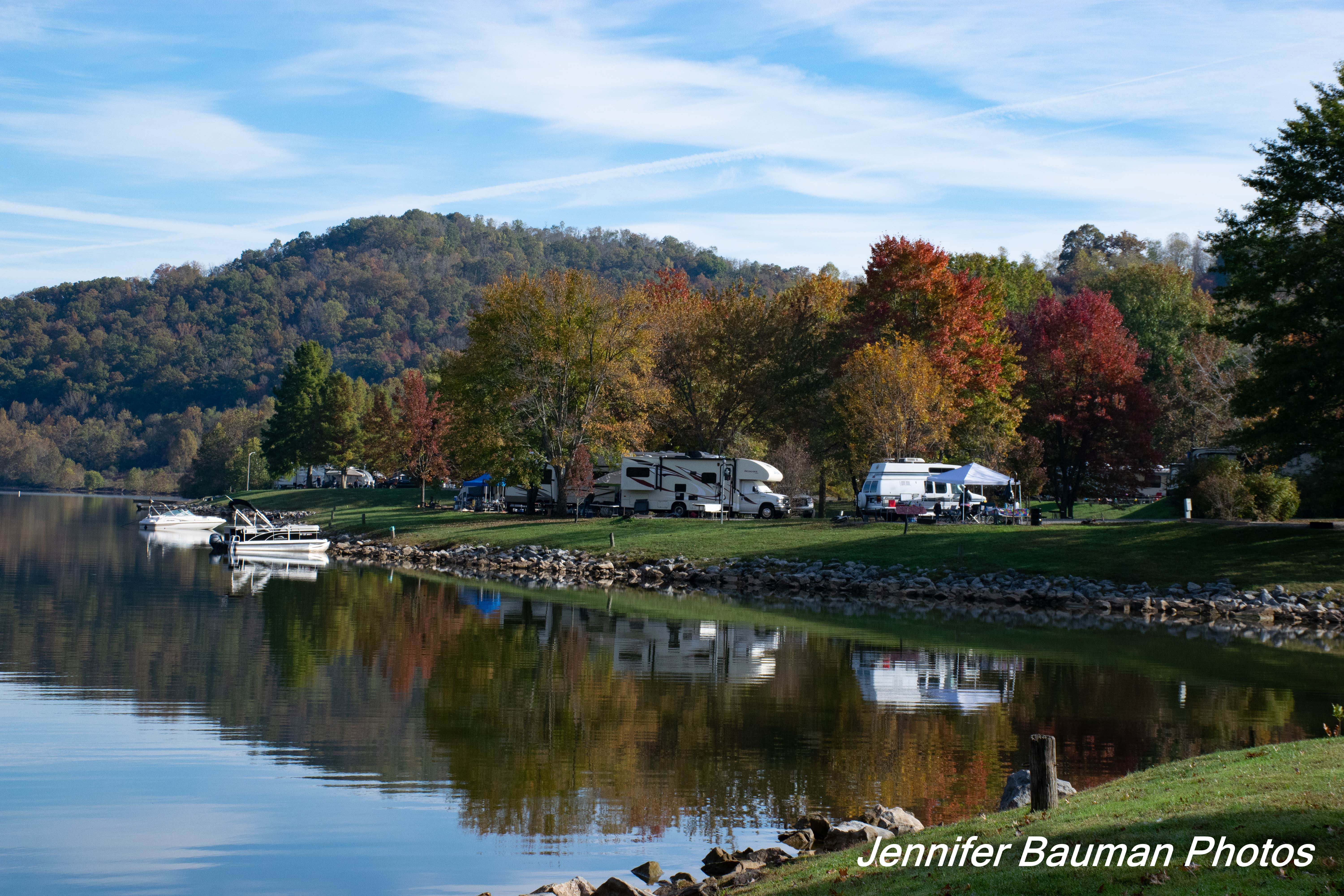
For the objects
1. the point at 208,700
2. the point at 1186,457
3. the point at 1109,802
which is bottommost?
the point at 208,700

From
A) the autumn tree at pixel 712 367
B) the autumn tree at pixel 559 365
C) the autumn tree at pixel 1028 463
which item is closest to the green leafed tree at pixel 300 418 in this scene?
the autumn tree at pixel 559 365

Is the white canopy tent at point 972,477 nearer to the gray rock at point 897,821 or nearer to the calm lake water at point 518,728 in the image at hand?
the calm lake water at point 518,728

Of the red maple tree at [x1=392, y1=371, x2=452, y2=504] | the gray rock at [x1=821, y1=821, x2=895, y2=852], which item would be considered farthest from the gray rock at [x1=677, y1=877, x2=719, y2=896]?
the red maple tree at [x1=392, y1=371, x2=452, y2=504]

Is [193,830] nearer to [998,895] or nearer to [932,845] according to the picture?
[932,845]

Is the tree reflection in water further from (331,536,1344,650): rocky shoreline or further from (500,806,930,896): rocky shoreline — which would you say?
(331,536,1344,650): rocky shoreline

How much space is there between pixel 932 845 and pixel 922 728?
8030mm

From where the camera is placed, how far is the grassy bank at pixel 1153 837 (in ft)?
23.8

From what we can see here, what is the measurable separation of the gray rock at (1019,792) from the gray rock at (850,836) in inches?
53.5

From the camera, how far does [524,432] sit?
56.2 meters

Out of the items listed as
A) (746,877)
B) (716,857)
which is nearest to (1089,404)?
(716,857)

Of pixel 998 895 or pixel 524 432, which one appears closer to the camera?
pixel 998 895

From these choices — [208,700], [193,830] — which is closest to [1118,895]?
[193,830]

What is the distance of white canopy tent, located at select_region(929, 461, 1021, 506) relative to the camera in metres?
44.9

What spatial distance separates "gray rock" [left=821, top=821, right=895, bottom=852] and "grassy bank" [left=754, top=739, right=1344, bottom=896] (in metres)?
0.49
